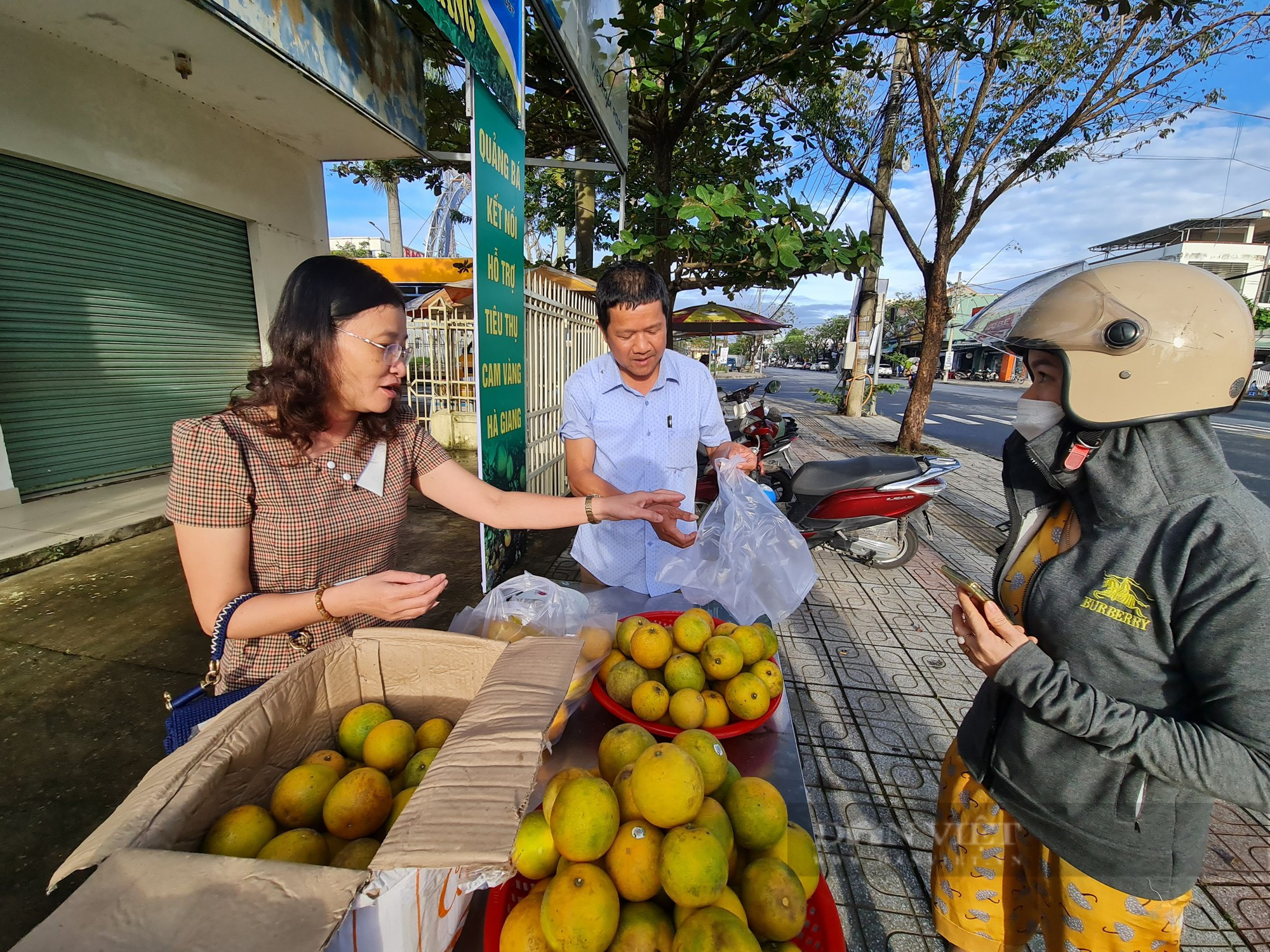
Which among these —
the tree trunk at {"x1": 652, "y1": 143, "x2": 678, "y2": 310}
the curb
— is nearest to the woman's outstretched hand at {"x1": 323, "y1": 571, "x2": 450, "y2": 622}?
the tree trunk at {"x1": 652, "y1": 143, "x2": 678, "y2": 310}

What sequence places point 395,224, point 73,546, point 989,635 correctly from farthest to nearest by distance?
point 395,224, point 73,546, point 989,635

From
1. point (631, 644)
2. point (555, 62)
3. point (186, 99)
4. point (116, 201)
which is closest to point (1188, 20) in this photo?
point (555, 62)

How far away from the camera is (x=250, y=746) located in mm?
944

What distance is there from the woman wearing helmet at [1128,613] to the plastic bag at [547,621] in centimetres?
87

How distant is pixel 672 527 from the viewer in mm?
2031

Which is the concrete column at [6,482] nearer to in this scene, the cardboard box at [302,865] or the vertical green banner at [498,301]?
the vertical green banner at [498,301]

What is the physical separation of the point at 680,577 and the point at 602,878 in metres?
1.24

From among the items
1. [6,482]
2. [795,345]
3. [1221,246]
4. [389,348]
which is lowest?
[6,482]

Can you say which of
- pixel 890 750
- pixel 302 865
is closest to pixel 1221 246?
pixel 890 750

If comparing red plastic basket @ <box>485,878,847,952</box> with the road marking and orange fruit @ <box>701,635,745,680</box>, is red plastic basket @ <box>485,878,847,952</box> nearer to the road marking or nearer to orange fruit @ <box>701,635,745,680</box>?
orange fruit @ <box>701,635,745,680</box>

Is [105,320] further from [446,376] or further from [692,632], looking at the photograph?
[692,632]

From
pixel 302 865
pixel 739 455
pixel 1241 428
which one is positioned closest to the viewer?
pixel 302 865

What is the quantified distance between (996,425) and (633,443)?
15.5m

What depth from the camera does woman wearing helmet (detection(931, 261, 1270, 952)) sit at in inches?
39.6
